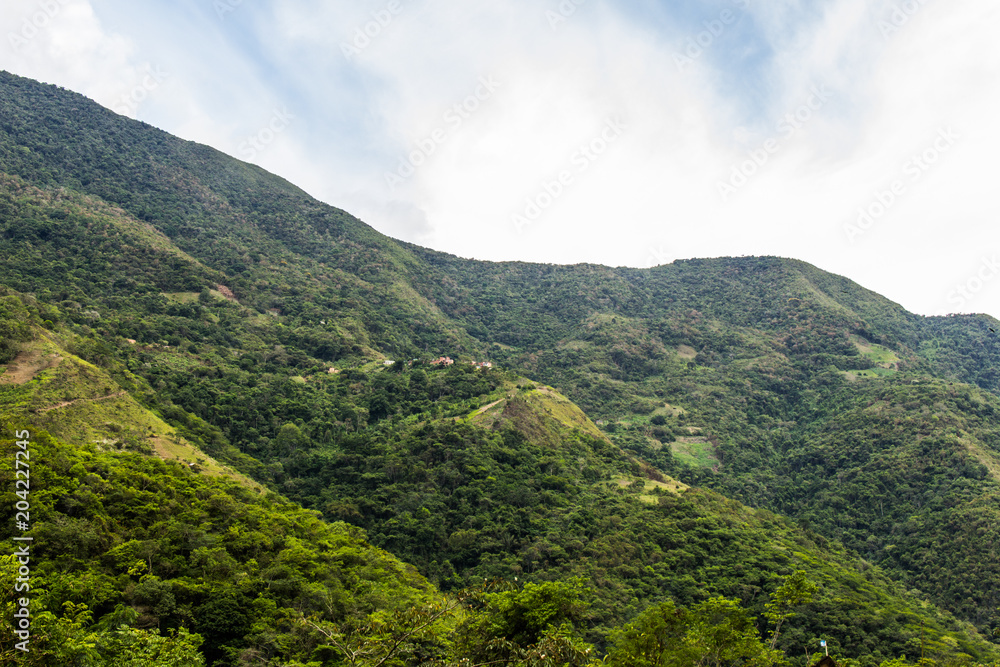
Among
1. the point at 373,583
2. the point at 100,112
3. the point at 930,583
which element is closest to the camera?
the point at 373,583

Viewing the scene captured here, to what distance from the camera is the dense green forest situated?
2494cm

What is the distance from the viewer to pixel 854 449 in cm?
8181

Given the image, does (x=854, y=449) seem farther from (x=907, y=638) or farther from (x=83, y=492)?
(x=83, y=492)

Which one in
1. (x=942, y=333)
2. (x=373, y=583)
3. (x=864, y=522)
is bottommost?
(x=373, y=583)

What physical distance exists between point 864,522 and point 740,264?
11188 centimetres

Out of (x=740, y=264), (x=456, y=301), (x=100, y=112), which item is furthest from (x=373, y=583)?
(x=740, y=264)

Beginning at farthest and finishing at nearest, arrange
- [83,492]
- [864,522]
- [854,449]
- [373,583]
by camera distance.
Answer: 1. [854,449]
2. [864,522]
3. [373,583]
4. [83,492]

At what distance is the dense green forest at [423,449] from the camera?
24.9 meters

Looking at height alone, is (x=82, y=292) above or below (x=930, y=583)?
above

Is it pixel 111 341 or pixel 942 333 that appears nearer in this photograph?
pixel 111 341

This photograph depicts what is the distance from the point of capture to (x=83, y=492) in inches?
1029

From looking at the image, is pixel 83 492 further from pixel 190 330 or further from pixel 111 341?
pixel 190 330

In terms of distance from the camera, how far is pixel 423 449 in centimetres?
5909

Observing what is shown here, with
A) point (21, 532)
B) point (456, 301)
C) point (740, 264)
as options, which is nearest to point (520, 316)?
point (456, 301)
